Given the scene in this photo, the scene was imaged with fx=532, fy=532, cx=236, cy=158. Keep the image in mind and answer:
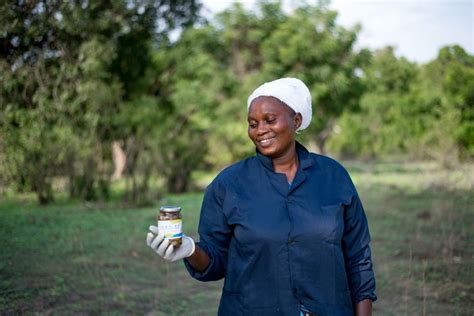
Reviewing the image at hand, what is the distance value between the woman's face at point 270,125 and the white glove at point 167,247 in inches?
20.5

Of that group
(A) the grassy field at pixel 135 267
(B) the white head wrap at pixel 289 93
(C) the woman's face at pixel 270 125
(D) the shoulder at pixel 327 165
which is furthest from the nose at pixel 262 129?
(A) the grassy field at pixel 135 267

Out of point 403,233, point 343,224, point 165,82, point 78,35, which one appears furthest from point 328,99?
point 343,224

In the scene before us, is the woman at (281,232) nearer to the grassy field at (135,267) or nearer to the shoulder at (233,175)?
the shoulder at (233,175)

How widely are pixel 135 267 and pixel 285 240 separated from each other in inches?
168

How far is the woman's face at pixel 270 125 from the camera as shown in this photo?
2248 mm

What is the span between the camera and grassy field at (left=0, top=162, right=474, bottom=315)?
15.3ft

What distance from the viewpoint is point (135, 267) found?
19.8ft

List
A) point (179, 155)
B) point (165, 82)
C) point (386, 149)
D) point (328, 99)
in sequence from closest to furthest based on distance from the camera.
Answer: point (179, 155), point (165, 82), point (328, 99), point (386, 149)

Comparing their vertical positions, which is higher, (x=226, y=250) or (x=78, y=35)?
(x=78, y=35)

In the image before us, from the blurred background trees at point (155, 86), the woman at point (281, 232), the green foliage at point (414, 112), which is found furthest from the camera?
the green foliage at point (414, 112)

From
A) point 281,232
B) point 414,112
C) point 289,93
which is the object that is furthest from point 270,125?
point 414,112

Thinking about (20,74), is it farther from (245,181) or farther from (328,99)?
(328,99)

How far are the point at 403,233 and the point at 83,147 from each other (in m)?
5.46

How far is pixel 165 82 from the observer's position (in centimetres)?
1688
